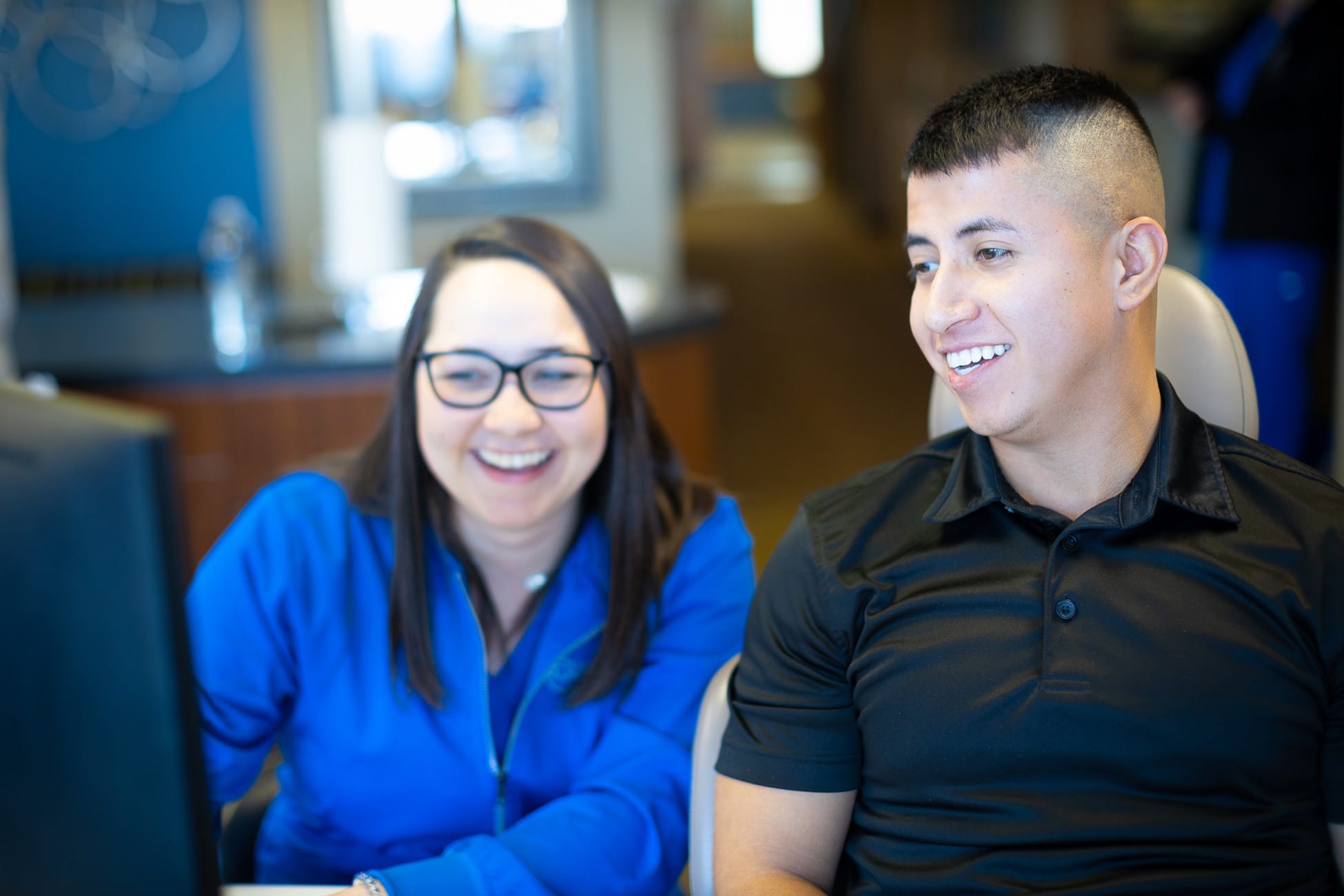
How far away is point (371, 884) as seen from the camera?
Result: 4.42 feet

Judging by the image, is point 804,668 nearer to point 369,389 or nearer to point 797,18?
point 369,389

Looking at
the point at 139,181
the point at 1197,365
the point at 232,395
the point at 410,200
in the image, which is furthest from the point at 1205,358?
the point at 139,181

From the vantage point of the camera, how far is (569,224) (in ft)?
18.0

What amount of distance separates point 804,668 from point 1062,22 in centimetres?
666

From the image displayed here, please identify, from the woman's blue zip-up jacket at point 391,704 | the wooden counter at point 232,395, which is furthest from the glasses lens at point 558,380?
the wooden counter at point 232,395

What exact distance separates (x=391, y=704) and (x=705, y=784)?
1.37 ft

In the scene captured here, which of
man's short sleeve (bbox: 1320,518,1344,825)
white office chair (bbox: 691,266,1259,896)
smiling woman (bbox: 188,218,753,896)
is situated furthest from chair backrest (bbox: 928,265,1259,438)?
smiling woman (bbox: 188,218,753,896)

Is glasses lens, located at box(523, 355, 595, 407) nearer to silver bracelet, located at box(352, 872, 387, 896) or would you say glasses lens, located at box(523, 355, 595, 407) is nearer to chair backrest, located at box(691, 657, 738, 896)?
chair backrest, located at box(691, 657, 738, 896)

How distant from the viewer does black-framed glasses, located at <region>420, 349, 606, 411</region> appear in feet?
5.13

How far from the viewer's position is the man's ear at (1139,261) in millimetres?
1266

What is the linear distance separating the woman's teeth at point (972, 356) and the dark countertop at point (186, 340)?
7.36 feet

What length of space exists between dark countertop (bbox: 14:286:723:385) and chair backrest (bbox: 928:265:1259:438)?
7.24ft

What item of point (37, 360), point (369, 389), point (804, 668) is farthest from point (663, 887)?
point (37, 360)

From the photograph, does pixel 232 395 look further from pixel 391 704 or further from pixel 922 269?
pixel 922 269
